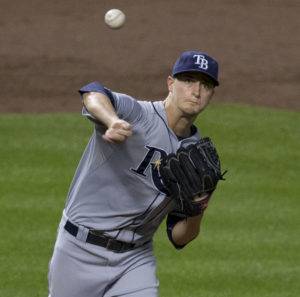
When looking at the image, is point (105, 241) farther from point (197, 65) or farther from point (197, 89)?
point (197, 65)

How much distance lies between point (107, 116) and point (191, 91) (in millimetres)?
733

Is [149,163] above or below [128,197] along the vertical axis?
above

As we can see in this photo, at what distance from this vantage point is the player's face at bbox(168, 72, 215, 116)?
6.12 meters

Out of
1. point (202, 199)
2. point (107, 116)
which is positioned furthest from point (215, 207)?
point (107, 116)

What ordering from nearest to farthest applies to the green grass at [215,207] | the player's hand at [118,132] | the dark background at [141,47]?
the player's hand at [118,132]
the green grass at [215,207]
the dark background at [141,47]

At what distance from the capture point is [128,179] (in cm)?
621

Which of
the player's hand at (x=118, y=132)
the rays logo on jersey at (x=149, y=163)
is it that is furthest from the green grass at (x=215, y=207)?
the player's hand at (x=118, y=132)

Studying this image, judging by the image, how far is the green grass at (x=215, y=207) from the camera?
9.17m

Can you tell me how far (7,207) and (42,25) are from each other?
6004 millimetres

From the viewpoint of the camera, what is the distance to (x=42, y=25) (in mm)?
16266

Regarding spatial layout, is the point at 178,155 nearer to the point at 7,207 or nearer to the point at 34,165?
the point at 7,207

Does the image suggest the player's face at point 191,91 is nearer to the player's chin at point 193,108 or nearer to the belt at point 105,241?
the player's chin at point 193,108

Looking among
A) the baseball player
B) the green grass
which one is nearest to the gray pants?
the baseball player

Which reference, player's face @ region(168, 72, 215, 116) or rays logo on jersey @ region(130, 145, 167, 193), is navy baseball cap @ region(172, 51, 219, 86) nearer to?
player's face @ region(168, 72, 215, 116)
